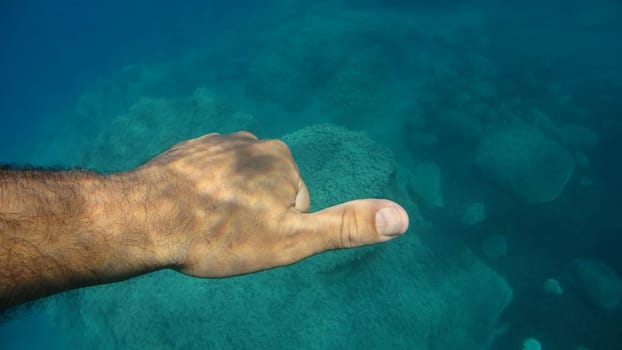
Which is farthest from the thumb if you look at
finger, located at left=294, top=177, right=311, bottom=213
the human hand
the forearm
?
the forearm

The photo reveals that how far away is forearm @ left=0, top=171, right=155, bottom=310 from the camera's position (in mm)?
1140

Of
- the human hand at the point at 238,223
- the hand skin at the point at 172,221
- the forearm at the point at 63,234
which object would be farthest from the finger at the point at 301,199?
the forearm at the point at 63,234

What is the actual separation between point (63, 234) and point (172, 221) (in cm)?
43

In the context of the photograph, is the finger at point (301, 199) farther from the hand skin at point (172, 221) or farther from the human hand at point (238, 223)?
the human hand at point (238, 223)

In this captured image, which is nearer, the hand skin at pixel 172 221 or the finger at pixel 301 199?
the hand skin at pixel 172 221

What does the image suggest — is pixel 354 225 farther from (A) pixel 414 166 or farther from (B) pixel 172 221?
(A) pixel 414 166

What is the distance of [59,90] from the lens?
37469mm

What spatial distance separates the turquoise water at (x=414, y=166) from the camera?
237 inches

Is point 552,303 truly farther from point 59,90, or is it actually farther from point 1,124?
point 1,124

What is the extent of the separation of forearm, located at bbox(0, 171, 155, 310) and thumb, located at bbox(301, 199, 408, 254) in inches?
31.4

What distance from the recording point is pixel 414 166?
356 inches

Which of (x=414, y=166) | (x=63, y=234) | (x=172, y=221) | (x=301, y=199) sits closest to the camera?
(x=63, y=234)

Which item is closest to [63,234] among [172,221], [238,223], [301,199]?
[172,221]

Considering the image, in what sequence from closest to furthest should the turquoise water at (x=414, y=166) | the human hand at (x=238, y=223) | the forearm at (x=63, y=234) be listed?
the forearm at (x=63, y=234), the human hand at (x=238, y=223), the turquoise water at (x=414, y=166)
